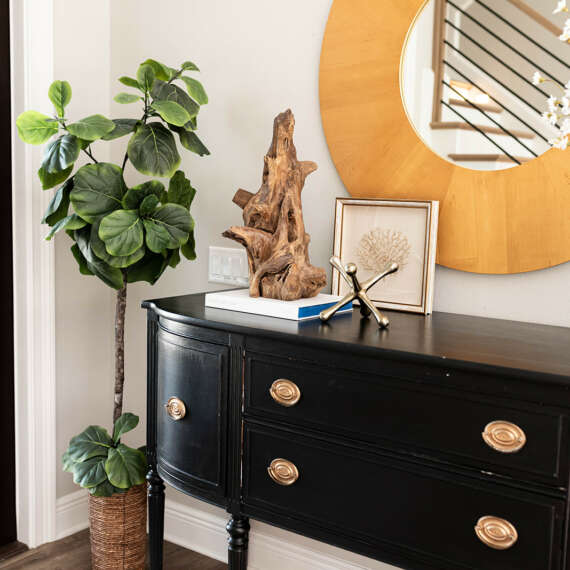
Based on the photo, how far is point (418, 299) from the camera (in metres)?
1.70

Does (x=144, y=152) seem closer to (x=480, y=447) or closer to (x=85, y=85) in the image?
(x=85, y=85)

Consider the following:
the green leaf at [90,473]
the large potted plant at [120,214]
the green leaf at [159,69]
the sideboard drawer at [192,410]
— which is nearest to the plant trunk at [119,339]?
the large potted plant at [120,214]

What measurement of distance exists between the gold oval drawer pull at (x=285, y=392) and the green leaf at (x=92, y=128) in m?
0.84

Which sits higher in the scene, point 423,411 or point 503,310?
point 503,310

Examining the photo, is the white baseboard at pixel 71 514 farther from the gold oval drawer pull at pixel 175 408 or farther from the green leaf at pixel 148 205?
the green leaf at pixel 148 205

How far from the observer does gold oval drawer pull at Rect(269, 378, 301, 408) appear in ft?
4.60

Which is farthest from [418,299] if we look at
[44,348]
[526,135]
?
[44,348]

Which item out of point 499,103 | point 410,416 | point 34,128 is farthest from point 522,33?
point 34,128

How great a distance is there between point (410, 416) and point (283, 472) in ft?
1.12

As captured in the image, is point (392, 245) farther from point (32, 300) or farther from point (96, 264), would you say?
point (32, 300)

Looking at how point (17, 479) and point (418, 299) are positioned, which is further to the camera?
point (17, 479)

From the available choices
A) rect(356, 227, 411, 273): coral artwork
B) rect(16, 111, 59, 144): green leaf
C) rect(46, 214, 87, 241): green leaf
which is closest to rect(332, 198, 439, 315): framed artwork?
rect(356, 227, 411, 273): coral artwork

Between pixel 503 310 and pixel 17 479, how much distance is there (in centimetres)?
172

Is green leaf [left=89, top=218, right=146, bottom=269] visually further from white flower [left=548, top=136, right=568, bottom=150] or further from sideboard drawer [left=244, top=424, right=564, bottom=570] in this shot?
white flower [left=548, top=136, right=568, bottom=150]
